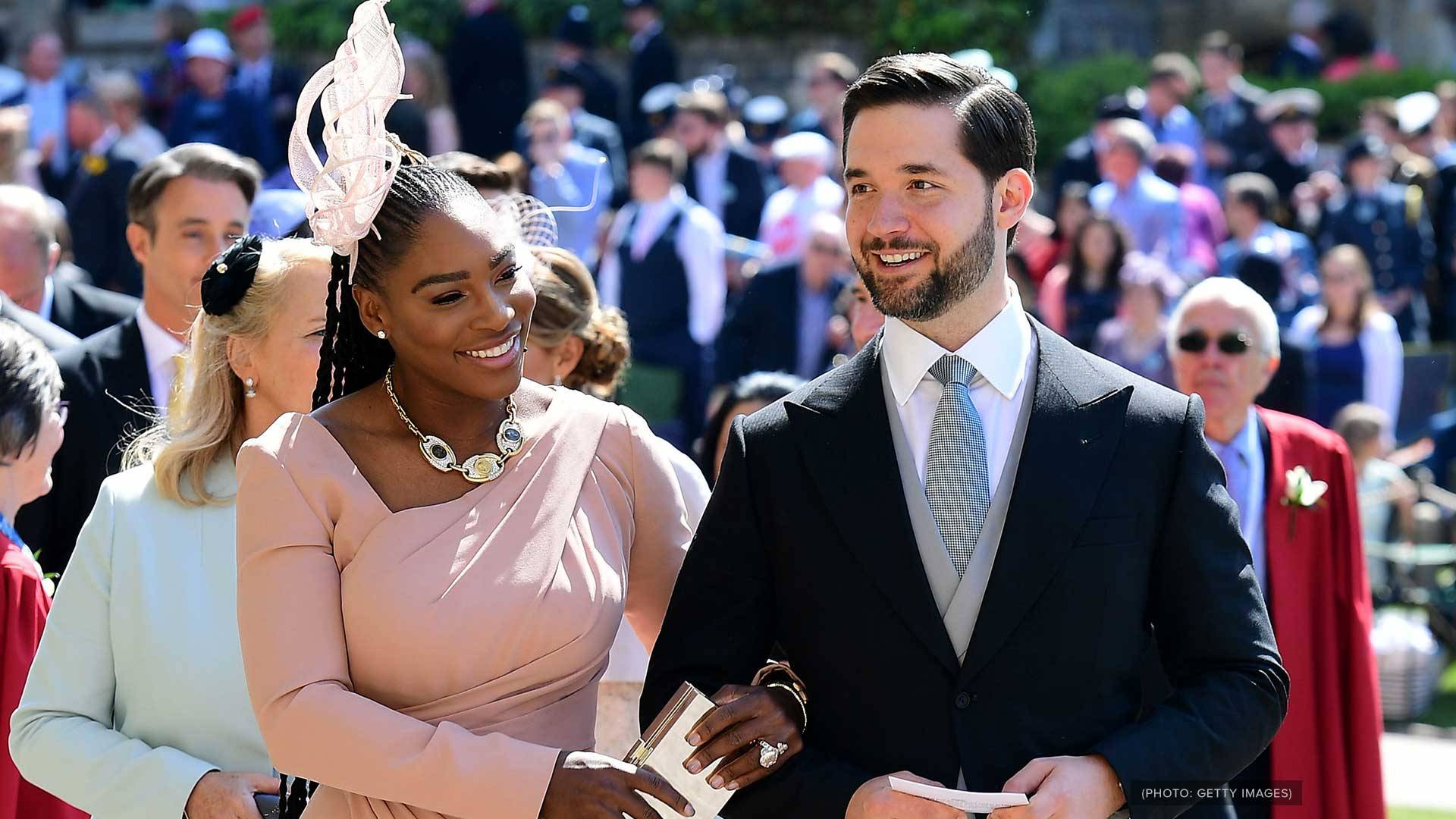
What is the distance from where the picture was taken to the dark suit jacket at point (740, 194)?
1215cm

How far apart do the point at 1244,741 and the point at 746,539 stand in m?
0.85

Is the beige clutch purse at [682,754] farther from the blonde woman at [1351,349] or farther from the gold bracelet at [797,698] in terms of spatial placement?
the blonde woman at [1351,349]

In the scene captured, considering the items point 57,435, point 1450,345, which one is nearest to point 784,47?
point 1450,345

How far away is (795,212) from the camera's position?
1107 centimetres

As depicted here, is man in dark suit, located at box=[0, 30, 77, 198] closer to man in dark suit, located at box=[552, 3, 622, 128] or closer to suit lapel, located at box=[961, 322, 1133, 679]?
man in dark suit, located at box=[552, 3, 622, 128]

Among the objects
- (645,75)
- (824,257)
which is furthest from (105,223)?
(645,75)

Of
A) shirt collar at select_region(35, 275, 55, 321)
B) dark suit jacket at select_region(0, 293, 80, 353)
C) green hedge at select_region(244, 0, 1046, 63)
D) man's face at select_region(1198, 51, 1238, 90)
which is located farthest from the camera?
green hedge at select_region(244, 0, 1046, 63)

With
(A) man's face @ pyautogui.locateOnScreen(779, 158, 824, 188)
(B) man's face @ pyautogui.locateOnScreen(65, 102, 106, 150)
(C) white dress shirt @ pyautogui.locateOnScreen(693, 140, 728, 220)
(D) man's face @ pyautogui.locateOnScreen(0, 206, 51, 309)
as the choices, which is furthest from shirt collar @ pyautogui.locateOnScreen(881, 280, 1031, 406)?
(B) man's face @ pyautogui.locateOnScreen(65, 102, 106, 150)

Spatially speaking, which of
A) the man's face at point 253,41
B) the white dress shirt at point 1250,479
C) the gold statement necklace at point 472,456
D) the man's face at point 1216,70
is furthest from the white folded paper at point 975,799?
the man's face at point 1216,70

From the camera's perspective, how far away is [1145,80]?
52.6 ft

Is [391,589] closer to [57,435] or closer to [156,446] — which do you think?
[156,446]

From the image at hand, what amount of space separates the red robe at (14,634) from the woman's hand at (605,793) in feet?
5.24

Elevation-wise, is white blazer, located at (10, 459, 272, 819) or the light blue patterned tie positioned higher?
the light blue patterned tie

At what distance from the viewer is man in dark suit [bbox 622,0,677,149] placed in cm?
1452
